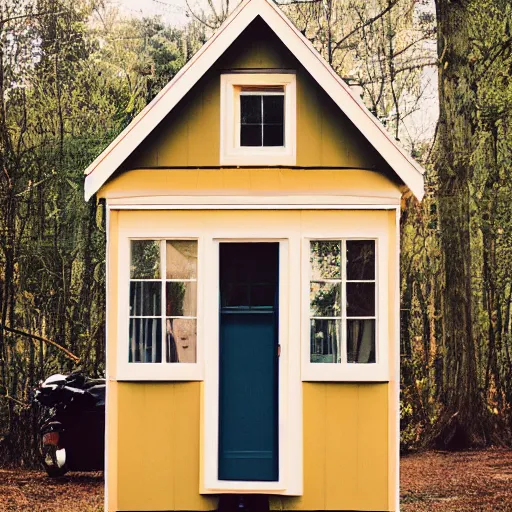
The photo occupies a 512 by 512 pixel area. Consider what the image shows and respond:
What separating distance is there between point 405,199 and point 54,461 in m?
7.48

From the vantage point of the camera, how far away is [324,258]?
9578 millimetres

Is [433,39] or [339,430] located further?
[433,39]

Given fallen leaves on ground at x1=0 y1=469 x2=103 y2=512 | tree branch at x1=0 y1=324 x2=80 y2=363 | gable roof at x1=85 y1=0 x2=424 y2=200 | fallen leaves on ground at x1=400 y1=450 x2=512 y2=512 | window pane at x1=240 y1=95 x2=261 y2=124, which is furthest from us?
tree branch at x1=0 y1=324 x2=80 y2=363

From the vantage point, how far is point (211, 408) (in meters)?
9.44

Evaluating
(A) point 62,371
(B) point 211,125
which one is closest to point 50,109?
(A) point 62,371

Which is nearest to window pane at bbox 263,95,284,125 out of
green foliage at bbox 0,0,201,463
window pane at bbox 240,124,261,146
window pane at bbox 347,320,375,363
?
window pane at bbox 240,124,261,146

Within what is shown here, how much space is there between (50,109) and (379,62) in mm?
6037

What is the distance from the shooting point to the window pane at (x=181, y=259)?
9531 mm

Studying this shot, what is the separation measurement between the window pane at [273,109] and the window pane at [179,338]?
2.14 m

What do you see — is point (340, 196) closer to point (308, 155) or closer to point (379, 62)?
point (308, 155)

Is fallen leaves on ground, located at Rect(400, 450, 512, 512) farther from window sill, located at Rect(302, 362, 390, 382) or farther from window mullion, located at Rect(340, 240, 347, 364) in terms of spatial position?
window mullion, located at Rect(340, 240, 347, 364)

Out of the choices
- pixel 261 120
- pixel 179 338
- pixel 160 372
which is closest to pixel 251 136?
pixel 261 120

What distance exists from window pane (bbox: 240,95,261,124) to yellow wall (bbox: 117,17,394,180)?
26 cm

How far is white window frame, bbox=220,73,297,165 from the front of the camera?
9609 millimetres
